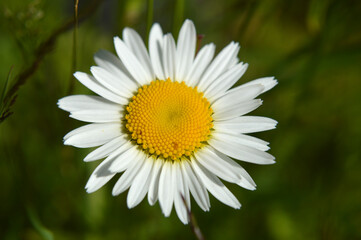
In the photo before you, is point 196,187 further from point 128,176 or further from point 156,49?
point 156,49

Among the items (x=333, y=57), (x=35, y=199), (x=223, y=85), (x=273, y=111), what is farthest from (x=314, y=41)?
(x=35, y=199)

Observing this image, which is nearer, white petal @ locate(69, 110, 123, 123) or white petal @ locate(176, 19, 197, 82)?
white petal @ locate(69, 110, 123, 123)

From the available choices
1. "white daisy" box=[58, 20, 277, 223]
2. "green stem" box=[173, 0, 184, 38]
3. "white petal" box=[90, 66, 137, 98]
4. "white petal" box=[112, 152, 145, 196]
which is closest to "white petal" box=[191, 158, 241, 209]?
"white daisy" box=[58, 20, 277, 223]

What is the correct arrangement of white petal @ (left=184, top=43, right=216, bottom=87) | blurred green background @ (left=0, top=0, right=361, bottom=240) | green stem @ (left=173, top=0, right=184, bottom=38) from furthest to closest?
blurred green background @ (left=0, top=0, right=361, bottom=240)
green stem @ (left=173, top=0, right=184, bottom=38)
white petal @ (left=184, top=43, right=216, bottom=87)

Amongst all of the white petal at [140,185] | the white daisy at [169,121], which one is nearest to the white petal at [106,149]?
the white daisy at [169,121]

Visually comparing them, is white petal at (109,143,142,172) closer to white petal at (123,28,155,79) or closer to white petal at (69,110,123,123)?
white petal at (69,110,123,123)

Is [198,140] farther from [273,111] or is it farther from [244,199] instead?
[273,111]

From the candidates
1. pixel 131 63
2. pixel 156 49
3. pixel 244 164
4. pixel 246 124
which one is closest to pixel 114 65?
pixel 131 63
